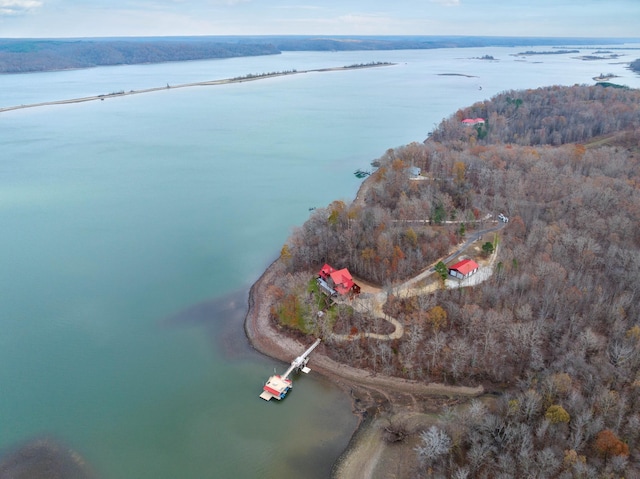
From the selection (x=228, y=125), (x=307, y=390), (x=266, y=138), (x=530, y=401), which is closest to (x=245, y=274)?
(x=307, y=390)

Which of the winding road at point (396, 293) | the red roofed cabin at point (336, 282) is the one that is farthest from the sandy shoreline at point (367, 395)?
the red roofed cabin at point (336, 282)

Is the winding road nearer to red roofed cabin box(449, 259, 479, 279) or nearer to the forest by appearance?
red roofed cabin box(449, 259, 479, 279)

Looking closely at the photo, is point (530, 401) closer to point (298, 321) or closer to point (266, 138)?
point (298, 321)

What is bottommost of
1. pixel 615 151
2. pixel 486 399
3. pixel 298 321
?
pixel 486 399

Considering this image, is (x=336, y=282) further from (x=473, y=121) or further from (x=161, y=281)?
(x=473, y=121)

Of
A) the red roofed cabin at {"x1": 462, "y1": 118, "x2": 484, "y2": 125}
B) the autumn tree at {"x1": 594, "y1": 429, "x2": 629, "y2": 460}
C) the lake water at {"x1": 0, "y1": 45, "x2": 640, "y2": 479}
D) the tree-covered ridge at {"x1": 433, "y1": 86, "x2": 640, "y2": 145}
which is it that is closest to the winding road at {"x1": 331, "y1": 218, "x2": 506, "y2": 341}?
the lake water at {"x1": 0, "y1": 45, "x2": 640, "y2": 479}

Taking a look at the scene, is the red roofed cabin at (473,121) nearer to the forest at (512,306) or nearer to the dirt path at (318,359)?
the forest at (512,306)

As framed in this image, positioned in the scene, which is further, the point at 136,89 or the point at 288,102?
the point at 136,89

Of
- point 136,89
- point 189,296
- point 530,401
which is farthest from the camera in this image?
point 136,89
